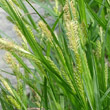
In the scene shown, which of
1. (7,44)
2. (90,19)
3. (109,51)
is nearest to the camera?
(7,44)

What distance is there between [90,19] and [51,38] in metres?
0.65

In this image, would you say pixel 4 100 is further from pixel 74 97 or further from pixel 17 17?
pixel 17 17

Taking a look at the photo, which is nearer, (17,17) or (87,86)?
(17,17)

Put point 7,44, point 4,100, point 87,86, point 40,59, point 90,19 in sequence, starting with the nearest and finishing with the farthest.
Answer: point 7,44 < point 40,59 < point 87,86 < point 4,100 < point 90,19

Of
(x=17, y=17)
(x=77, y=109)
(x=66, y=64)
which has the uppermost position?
(x=17, y=17)

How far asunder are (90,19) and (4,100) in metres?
0.58

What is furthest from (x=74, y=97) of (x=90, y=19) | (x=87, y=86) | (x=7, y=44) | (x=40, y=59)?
(x=90, y=19)

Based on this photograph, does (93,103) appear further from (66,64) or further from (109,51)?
(109,51)

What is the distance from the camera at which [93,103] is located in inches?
33.9

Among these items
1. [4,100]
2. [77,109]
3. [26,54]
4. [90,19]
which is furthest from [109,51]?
[26,54]

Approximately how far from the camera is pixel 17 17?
27.6 inches

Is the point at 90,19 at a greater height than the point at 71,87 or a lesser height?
greater

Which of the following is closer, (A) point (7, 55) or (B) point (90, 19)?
(A) point (7, 55)

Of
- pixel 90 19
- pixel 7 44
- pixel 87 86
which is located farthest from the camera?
pixel 90 19
